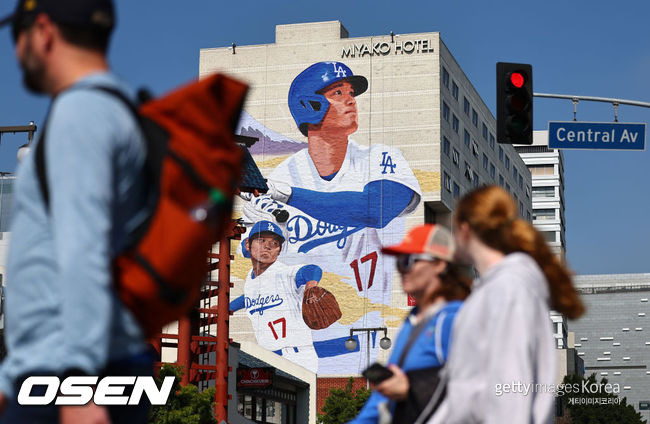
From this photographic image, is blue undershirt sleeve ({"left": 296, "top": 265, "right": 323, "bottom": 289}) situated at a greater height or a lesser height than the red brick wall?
greater

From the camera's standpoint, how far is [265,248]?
80.0 meters

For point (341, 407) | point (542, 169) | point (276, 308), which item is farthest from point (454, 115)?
point (542, 169)

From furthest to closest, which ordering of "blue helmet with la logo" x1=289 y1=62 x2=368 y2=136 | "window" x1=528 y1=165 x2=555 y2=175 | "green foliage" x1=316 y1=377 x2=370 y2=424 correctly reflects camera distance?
"window" x1=528 y1=165 x2=555 y2=175 < "blue helmet with la logo" x1=289 y1=62 x2=368 y2=136 < "green foliage" x1=316 y1=377 x2=370 y2=424

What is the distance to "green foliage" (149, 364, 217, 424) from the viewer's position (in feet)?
105

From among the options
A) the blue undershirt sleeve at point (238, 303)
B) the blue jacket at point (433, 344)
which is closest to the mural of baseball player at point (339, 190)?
the blue undershirt sleeve at point (238, 303)

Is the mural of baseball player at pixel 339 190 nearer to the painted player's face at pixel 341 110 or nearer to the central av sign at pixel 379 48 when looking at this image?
the painted player's face at pixel 341 110

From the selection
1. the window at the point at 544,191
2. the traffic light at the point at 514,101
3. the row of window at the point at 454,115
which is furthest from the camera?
the window at the point at 544,191

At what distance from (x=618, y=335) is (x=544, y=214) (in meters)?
32.2

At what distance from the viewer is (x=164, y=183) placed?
2746 millimetres

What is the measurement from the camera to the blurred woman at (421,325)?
15.4 feet

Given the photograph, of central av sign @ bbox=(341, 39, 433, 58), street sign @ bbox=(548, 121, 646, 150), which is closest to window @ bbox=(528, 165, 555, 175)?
central av sign @ bbox=(341, 39, 433, 58)

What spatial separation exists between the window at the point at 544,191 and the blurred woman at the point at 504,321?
153361 millimetres

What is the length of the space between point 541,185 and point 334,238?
8215cm

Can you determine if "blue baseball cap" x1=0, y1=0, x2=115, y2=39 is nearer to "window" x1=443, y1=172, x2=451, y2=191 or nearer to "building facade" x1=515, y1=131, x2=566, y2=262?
"window" x1=443, y1=172, x2=451, y2=191
